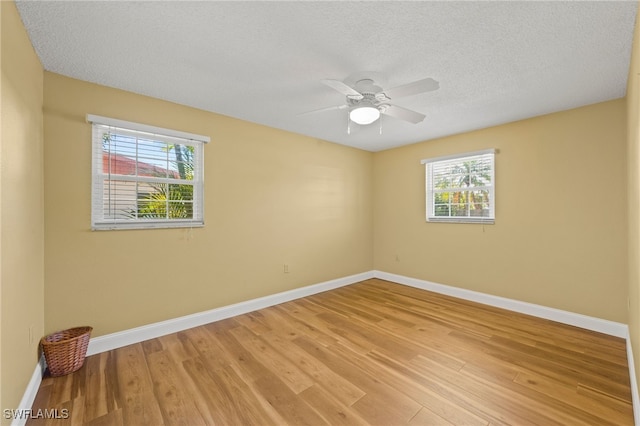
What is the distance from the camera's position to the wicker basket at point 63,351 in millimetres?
2051

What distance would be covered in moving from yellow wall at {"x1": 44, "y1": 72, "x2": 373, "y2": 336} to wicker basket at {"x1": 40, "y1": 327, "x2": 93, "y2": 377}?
146 millimetres

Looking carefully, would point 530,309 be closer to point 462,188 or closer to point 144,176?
point 462,188

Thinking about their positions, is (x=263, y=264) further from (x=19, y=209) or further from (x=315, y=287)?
(x=19, y=209)

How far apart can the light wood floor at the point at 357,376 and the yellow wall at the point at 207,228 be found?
0.47 m

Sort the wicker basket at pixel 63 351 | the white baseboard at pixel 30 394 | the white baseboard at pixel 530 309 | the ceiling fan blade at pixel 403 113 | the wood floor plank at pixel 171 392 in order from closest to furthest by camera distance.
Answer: the white baseboard at pixel 30 394 → the wood floor plank at pixel 171 392 → the wicker basket at pixel 63 351 → the ceiling fan blade at pixel 403 113 → the white baseboard at pixel 530 309

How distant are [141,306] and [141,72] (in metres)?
2.18

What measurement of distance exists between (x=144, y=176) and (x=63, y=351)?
159 cm

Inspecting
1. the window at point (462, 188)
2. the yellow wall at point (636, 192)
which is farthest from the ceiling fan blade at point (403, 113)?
the window at point (462, 188)

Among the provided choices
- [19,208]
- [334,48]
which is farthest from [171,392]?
[334,48]

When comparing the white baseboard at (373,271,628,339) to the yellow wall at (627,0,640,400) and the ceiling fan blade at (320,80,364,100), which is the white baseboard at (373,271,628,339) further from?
the ceiling fan blade at (320,80,364,100)

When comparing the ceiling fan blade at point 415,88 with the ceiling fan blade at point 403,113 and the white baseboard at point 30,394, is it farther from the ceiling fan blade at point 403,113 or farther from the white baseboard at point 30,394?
the white baseboard at point 30,394

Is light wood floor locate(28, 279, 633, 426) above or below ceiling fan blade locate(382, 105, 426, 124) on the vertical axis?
below

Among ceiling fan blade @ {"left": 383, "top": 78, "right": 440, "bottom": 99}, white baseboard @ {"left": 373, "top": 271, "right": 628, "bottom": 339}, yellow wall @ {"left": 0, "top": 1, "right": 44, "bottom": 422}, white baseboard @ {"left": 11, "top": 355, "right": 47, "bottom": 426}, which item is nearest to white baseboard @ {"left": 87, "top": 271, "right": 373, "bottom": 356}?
white baseboard @ {"left": 11, "top": 355, "right": 47, "bottom": 426}

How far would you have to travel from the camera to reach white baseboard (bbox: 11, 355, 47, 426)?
5.17 ft
